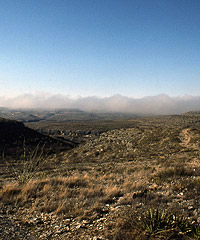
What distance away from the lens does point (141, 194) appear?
611cm

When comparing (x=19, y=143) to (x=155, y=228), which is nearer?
(x=155, y=228)

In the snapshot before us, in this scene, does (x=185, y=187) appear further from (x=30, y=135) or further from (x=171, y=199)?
(x=30, y=135)

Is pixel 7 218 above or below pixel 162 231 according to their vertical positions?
below

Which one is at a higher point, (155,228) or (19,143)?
(155,228)

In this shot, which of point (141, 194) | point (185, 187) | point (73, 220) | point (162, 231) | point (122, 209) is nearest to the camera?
point (162, 231)

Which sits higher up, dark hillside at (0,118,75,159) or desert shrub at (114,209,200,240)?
desert shrub at (114,209,200,240)

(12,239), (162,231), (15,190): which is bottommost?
(15,190)

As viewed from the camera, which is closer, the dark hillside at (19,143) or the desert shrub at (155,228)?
the desert shrub at (155,228)

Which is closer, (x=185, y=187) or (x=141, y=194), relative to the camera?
(x=141, y=194)

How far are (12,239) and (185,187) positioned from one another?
21.2 ft

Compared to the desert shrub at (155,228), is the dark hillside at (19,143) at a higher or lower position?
lower

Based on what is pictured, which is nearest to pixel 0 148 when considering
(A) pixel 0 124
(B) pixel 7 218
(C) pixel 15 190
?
(A) pixel 0 124

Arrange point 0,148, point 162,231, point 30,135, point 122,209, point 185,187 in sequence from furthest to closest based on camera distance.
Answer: point 30,135 → point 0,148 → point 185,187 → point 122,209 → point 162,231

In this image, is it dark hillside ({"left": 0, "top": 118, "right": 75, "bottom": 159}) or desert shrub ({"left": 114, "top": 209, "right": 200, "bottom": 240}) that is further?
dark hillside ({"left": 0, "top": 118, "right": 75, "bottom": 159})
